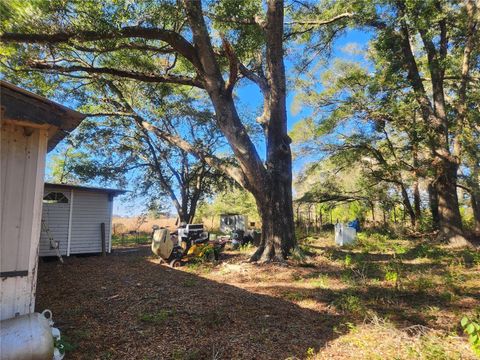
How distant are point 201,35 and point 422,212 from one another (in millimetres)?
14221

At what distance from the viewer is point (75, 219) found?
11.8 metres

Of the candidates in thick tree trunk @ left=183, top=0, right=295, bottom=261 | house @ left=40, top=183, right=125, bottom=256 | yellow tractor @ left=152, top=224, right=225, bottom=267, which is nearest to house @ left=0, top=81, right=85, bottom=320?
thick tree trunk @ left=183, top=0, right=295, bottom=261

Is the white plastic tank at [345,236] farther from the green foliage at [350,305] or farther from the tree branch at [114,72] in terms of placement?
the green foliage at [350,305]

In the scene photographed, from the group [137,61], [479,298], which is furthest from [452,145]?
[137,61]

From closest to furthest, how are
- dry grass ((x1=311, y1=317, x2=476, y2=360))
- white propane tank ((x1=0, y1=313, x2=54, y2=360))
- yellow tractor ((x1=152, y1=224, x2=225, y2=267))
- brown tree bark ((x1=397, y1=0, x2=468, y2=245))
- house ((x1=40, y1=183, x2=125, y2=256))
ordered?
white propane tank ((x1=0, y1=313, x2=54, y2=360)) < dry grass ((x1=311, y1=317, x2=476, y2=360)) < yellow tractor ((x1=152, y1=224, x2=225, y2=267)) < house ((x1=40, y1=183, x2=125, y2=256)) < brown tree bark ((x1=397, y1=0, x2=468, y2=245))

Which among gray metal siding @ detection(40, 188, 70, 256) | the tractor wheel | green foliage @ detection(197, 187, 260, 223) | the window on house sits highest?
green foliage @ detection(197, 187, 260, 223)

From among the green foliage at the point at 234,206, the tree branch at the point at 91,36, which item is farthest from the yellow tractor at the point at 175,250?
the green foliage at the point at 234,206

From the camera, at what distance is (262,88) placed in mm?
10367

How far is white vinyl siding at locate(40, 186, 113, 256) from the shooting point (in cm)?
1125

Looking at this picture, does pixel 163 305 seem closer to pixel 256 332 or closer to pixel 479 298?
pixel 256 332

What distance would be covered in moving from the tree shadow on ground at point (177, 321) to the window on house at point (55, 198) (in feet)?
17.5

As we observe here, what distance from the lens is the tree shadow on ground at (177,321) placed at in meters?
3.58

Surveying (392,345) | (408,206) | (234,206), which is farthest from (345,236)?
(234,206)

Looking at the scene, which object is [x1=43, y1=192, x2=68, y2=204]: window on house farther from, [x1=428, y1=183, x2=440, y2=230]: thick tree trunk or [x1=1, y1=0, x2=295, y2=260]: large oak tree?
[x1=428, y1=183, x2=440, y2=230]: thick tree trunk
